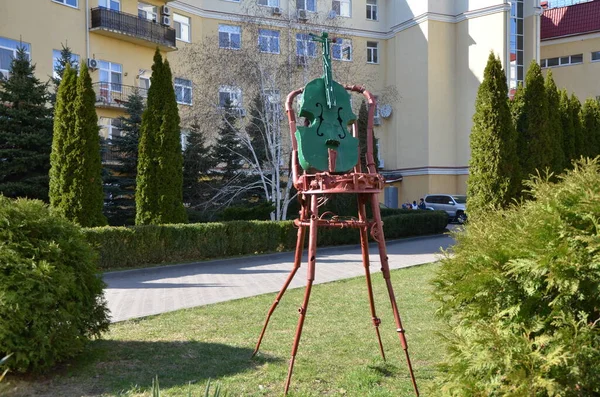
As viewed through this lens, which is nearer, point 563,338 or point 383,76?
point 563,338

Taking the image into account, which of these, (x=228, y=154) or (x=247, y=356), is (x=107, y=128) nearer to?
(x=228, y=154)

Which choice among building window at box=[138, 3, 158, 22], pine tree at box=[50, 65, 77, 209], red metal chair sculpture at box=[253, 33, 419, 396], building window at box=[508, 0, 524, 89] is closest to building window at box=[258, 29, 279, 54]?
pine tree at box=[50, 65, 77, 209]

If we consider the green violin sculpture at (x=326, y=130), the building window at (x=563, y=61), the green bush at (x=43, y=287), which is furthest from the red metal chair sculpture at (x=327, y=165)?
the building window at (x=563, y=61)

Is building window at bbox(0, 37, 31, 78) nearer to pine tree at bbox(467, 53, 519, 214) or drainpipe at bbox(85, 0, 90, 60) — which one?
drainpipe at bbox(85, 0, 90, 60)

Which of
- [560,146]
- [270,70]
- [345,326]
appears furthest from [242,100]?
[345,326]

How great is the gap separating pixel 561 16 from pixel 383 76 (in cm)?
1325

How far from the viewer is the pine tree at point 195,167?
2480 centimetres

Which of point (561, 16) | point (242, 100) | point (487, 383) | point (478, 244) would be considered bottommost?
point (487, 383)

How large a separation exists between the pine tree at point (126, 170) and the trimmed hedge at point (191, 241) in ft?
23.2

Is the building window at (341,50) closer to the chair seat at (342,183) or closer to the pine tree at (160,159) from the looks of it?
the pine tree at (160,159)

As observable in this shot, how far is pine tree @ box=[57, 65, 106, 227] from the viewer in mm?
15039

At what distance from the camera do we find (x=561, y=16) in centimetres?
3912

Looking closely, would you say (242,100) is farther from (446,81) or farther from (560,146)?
(446,81)

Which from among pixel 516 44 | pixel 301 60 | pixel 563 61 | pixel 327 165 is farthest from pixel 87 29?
pixel 563 61
